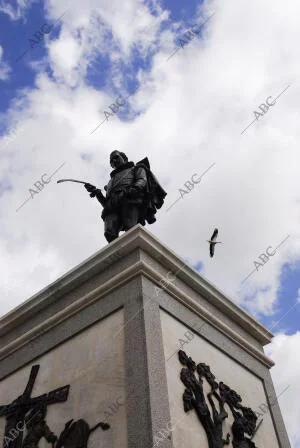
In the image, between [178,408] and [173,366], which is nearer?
[178,408]

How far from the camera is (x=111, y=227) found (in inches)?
268

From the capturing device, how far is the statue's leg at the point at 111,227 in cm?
677

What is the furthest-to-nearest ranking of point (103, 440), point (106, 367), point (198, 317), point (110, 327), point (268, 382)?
1. point (268, 382)
2. point (198, 317)
3. point (110, 327)
4. point (106, 367)
5. point (103, 440)

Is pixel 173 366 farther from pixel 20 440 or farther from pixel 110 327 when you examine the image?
pixel 20 440

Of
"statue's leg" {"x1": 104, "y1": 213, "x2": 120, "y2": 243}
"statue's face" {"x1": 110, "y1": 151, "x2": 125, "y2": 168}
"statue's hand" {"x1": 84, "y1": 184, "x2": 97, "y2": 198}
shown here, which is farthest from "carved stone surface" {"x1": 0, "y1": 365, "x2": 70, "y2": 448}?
"statue's face" {"x1": 110, "y1": 151, "x2": 125, "y2": 168}

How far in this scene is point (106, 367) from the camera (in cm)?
473

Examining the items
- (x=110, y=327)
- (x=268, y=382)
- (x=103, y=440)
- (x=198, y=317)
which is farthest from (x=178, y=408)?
(x=268, y=382)

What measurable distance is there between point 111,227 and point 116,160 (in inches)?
51.6

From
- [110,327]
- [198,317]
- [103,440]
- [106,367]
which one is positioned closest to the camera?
[103,440]

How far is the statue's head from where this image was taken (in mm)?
7629

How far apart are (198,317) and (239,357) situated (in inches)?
32.3

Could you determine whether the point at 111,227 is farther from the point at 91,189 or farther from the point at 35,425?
the point at 35,425

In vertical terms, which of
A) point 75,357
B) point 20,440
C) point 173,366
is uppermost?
point 75,357

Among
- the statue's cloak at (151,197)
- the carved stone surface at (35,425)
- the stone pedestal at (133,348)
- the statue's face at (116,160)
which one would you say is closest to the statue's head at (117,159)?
the statue's face at (116,160)
